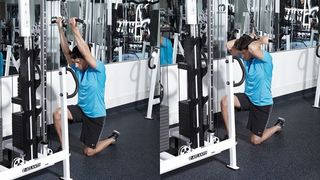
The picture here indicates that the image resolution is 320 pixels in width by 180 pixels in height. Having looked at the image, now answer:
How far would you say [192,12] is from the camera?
2.84 metres

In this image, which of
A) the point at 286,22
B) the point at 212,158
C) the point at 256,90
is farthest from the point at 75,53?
the point at 286,22

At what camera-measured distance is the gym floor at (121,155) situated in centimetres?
245

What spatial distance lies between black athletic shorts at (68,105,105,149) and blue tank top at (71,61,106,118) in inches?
1.3

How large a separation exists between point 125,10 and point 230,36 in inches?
62.3

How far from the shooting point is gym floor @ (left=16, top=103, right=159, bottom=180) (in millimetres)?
2449

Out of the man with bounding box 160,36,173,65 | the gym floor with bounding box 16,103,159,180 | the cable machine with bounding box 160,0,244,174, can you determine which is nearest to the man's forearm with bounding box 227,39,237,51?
the cable machine with bounding box 160,0,244,174

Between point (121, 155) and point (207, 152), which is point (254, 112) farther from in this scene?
point (121, 155)

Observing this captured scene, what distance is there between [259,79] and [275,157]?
0.81m

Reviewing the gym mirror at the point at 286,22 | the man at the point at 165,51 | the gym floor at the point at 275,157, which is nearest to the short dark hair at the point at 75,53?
the man at the point at 165,51

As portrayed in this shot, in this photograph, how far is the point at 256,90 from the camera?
412 centimetres

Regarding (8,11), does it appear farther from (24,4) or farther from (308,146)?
(308,146)

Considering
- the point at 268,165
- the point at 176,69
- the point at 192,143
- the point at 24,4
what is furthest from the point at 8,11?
the point at 268,165

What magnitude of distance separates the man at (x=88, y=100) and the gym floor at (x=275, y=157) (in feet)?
2.46

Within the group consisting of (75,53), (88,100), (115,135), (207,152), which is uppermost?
(75,53)
